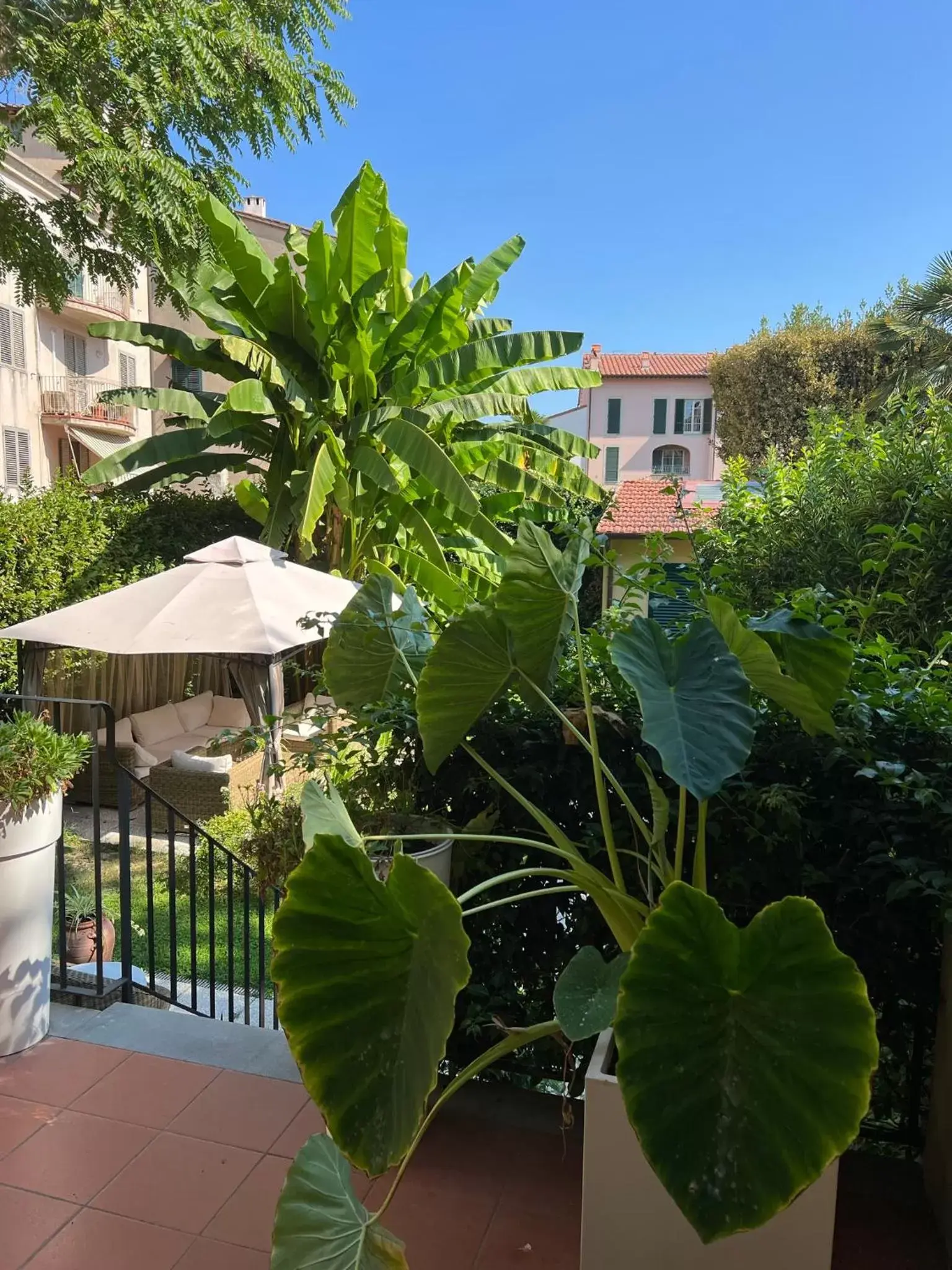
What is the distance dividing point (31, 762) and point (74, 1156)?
996 millimetres

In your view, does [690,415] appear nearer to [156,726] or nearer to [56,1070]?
[156,726]

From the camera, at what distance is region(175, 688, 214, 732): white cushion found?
8.46m

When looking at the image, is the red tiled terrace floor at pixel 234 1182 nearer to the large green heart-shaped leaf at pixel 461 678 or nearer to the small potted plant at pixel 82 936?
the large green heart-shaped leaf at pixel 461 678

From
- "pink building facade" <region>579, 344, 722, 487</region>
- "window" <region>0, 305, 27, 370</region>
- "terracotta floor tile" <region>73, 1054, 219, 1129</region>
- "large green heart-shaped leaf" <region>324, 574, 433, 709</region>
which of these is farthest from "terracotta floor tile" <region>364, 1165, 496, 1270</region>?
"pink building facade" <region>579, 344, 722, 487</region>

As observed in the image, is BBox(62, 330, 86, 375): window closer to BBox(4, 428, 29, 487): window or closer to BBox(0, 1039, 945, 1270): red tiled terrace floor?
BBox(4, 428, 29, 487): window

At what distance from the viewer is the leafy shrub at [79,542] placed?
7.19 metres

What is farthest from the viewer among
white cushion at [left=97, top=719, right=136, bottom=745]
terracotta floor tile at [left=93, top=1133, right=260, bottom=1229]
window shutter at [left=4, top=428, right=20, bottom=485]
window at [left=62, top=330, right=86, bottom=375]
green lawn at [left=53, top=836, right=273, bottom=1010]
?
window at [left=62, top=330, right=86, bottom=375]

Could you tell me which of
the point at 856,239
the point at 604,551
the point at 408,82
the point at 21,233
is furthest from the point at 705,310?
the point at 604,551

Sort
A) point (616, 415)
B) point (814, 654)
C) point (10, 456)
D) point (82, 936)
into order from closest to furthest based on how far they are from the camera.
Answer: point (814, 654) < point (82, 936) < point (10, 456) < point (616, 415)

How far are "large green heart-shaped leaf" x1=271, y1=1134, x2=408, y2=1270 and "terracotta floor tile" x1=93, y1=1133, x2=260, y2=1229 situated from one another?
28.8 inches

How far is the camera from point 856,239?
13.3m

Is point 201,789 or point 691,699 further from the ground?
point 691,699

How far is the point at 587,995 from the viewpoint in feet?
4.66

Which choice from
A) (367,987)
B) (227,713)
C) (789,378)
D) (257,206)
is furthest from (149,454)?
(257,206)
